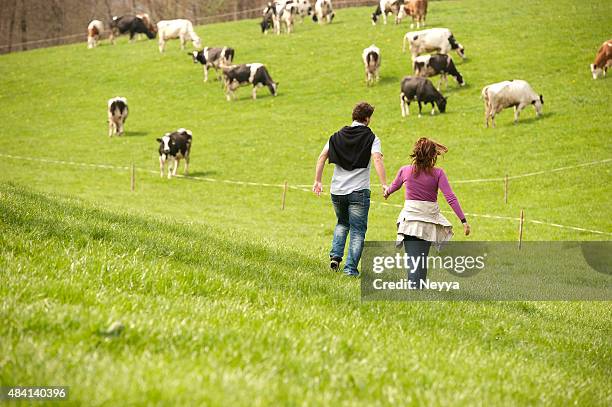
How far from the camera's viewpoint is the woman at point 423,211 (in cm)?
938

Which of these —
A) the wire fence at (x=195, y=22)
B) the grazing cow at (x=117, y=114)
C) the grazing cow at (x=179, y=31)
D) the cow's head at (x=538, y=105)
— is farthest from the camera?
the wire fence at (x=195, y=22)

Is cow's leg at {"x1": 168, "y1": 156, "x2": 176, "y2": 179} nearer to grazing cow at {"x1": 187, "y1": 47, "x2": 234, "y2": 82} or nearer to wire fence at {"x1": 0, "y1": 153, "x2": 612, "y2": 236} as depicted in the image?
wire fence at {"x1": 0, "y1": 153, "x2": 612, "y2": 236}

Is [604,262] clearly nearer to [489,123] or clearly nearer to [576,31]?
[489,123]

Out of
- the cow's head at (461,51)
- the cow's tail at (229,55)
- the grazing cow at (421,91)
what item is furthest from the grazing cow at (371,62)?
the cow's tail at (229,55)

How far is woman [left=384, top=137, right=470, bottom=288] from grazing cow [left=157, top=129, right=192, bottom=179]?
2275 cm

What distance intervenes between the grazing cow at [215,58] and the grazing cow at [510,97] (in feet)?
66.2

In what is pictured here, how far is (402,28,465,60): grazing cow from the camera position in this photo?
42500mm

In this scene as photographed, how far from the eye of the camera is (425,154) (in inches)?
368

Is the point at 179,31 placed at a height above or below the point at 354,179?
above

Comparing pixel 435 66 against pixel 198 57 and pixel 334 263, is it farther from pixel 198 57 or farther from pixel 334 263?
pixel 334 263

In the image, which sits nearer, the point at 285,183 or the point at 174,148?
the point at 285,183

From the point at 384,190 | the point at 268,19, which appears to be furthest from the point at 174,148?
the point at 268,19

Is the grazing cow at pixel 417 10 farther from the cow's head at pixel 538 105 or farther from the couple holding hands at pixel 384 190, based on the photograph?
the couple holding hands at pixel 384 190

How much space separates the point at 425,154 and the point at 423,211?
30.1 inches
